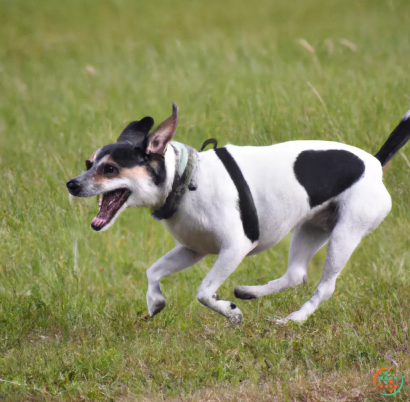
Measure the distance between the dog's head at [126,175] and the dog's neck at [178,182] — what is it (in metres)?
0.06

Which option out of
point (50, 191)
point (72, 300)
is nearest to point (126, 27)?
point (50, 191)

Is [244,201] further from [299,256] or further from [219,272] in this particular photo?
[299,256]

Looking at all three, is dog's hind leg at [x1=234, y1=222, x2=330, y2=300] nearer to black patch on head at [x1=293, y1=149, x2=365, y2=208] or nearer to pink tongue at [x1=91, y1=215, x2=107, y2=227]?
black patch on head at [x1=293, y1=149, x2=365, y2=208]

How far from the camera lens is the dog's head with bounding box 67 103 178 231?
13.5 ft

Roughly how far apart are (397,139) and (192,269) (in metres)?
2.23

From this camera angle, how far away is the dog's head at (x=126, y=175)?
13.5ft

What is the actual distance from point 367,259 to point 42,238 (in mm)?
2720

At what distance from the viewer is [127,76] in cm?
1092

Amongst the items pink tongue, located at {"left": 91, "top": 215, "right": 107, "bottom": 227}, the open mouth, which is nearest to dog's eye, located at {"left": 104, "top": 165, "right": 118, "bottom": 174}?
the open mouth

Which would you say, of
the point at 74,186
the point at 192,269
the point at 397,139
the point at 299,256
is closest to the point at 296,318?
the point at 299,256

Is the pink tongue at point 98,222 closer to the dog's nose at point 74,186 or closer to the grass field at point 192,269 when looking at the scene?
the dog's nose at point 74,186

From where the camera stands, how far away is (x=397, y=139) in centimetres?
502

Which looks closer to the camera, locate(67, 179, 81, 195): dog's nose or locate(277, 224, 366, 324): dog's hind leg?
locate(67, 179, 81, 195): dog's nose

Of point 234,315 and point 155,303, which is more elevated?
point 155,303
